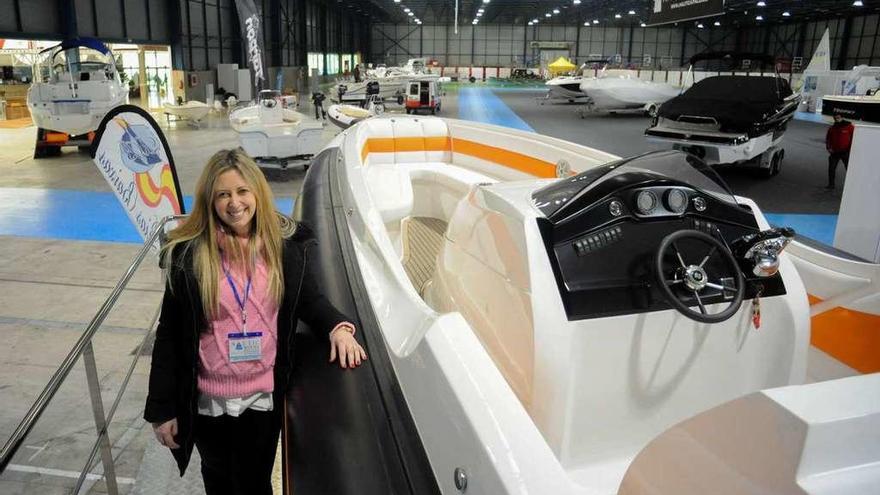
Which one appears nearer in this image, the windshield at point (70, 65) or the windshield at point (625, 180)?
the windshield at point (625, 180)

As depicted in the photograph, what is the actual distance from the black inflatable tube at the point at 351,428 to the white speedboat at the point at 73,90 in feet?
29.2

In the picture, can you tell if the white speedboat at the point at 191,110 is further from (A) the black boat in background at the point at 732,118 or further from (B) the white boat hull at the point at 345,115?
(A) the black boat in background at the point at 732,118

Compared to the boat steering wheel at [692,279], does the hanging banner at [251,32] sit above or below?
above

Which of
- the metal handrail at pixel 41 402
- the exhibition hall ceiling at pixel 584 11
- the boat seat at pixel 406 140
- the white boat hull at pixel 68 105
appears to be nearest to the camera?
the metal handrail at pixel 41 402

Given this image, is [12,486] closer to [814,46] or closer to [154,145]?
[154,145]

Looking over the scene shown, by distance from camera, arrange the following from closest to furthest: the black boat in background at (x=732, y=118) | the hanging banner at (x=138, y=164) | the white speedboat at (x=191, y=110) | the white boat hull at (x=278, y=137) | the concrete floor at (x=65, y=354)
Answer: the concrete floor at (x=65, y=354) < the hanging banner at (x=138, y=164) < the black boat in background at (x=732, y=118) < the white boat hull at (x=278, y=137) < the white speedboat at (x=191, y=110)

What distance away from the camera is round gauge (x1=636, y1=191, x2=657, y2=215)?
173cm

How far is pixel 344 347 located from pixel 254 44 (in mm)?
9896

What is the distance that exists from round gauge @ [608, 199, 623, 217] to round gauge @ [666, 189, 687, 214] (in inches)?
6.0

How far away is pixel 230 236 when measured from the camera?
5.13 ft

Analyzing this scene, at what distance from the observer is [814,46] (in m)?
28.8

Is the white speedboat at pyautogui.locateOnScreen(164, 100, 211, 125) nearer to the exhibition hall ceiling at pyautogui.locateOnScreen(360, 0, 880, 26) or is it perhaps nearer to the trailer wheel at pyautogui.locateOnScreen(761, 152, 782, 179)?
the trailer wheel at pyautogui.locateOnScreen(761, 152, 782, 179)

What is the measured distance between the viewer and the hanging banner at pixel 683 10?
26.7ft

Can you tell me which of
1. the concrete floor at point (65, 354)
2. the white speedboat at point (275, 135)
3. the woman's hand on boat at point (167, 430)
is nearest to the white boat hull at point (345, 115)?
the white speedboat at point (275, 135)
